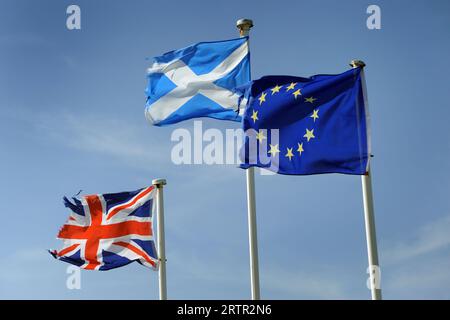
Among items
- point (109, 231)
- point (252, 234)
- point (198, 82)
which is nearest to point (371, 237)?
point (252, 234)

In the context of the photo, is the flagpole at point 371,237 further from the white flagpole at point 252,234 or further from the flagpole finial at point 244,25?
the flagpole finial at point 244,25

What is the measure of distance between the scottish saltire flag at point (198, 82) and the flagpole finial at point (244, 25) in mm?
164

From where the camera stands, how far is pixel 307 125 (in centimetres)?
1922

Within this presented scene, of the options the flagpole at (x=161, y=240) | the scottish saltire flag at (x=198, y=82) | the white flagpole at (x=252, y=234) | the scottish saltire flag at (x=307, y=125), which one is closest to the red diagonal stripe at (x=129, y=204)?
the flagpole at (x=161, y=240)

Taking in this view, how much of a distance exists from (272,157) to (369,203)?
2520 millimetres

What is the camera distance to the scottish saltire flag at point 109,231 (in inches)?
981

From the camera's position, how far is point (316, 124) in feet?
62.8

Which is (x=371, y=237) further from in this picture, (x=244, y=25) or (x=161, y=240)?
(x=161, y=240)

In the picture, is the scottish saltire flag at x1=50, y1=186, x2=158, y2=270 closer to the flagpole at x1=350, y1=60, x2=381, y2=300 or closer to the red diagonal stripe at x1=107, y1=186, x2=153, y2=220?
Answer: the red diagonal stripe at x1=107, y1=186, x2=153, y2=220

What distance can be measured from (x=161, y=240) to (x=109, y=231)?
2.02m

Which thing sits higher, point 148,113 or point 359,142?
point 148,113

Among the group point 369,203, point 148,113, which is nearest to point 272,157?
point 369,203
